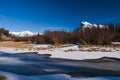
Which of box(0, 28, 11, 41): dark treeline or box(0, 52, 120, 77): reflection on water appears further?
box(0, 28, 11, 41): dark treeline

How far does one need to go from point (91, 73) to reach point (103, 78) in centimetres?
161

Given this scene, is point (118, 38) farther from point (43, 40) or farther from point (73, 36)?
point (43, 40)

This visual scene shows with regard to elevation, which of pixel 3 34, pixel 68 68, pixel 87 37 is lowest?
pixel 68 68

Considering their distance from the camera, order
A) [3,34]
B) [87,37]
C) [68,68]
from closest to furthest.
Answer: [68,68] → [87,37] → [3,34]

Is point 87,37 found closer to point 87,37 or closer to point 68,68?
point 87,37

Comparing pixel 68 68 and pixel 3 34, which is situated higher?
pixel 3 34

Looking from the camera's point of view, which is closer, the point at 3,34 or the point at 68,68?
the point at 68,68

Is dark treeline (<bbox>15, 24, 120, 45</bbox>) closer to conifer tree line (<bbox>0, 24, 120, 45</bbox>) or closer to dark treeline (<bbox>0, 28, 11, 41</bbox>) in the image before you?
conifer tree line (<bbox>0, 24, 120, 45</bbox>)

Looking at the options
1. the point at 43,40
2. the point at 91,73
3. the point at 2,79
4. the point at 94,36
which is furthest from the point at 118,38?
the point at 2,79

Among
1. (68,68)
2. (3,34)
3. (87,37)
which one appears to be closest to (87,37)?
(87,37)

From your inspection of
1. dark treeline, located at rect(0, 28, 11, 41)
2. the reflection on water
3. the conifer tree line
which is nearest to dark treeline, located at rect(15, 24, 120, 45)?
the conifer tree line

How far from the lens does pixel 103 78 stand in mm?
11281

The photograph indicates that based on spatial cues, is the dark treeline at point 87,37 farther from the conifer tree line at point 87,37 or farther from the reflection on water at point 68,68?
the reflection on water at point 68,68

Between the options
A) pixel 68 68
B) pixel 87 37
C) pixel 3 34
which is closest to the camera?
pixel 68 68
